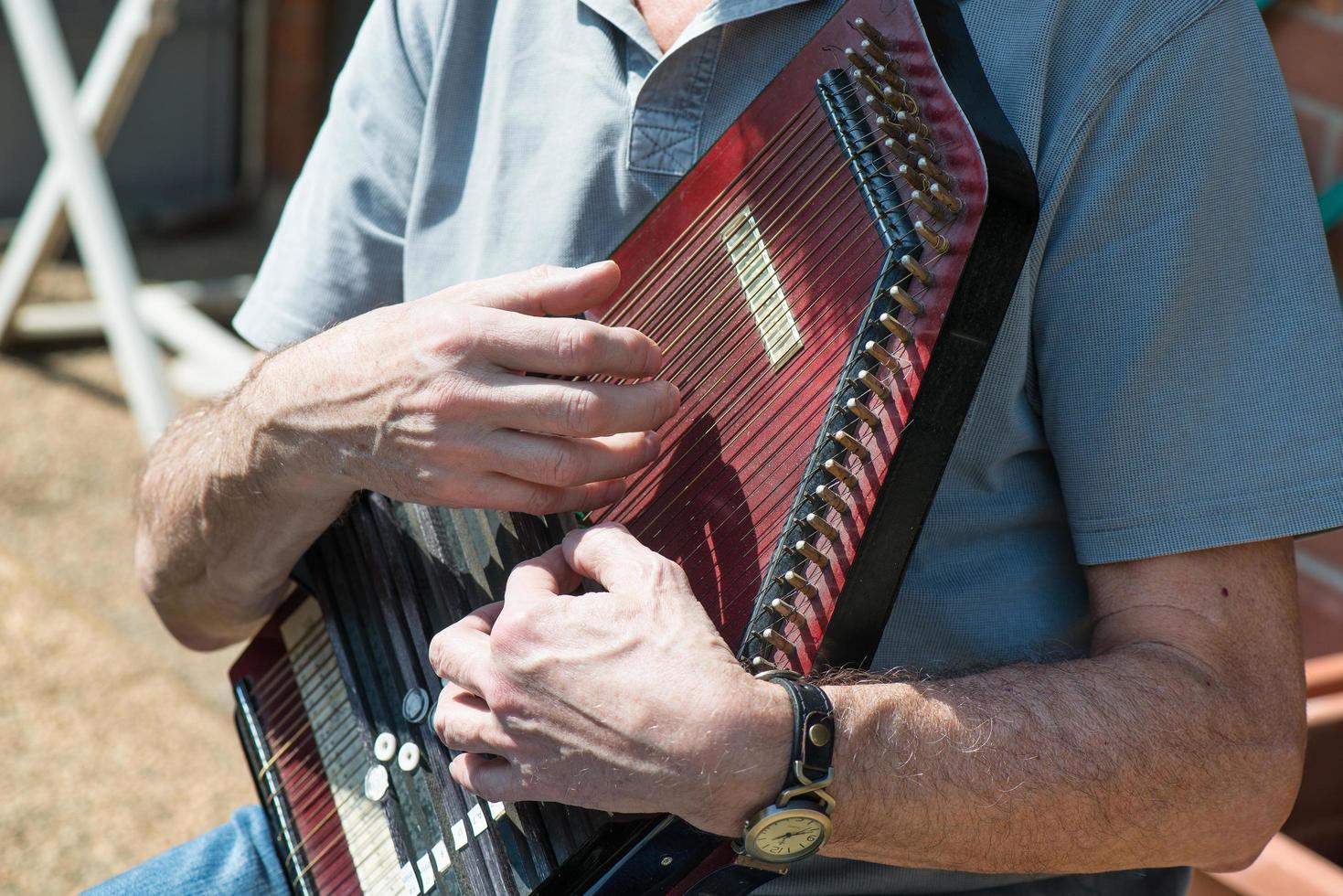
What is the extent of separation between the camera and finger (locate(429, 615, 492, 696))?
3.54 ft

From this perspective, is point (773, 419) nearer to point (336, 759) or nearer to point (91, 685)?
point (336, 759)

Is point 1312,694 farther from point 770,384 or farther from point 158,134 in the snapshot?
point 158,134

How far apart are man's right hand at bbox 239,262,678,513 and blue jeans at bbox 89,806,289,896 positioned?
58 cm

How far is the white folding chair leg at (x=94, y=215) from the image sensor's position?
3.44m

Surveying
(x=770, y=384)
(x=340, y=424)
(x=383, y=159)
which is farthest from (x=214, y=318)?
(x=770, y=384)

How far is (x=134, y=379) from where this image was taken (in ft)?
11.3

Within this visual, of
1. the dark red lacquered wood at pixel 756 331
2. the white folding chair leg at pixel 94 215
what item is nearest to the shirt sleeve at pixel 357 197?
the dark red lacquered wood at pixel 756 331

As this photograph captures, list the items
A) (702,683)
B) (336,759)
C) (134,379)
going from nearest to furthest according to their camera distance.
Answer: (702,683)
(336,759)
(134,379)

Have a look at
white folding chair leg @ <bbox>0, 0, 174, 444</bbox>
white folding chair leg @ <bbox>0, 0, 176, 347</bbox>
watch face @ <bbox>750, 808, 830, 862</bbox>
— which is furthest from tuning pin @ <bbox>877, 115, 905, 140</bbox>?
white folding chair leg @ <bbox>0, 0, 176, 347</bbox>

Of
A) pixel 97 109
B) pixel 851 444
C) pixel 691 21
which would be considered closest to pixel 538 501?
pixel 851 444

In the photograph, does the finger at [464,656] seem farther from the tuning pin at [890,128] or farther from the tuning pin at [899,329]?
the tuning pin at [890,128]

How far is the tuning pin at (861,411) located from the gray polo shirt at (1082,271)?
9.0 inches

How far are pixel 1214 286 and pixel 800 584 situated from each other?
442 mm

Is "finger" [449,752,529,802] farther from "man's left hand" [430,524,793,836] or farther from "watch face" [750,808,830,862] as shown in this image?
"watch face" [750,808,830,862]
